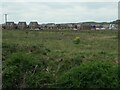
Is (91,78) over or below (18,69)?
below

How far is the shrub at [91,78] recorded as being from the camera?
27.2 feet

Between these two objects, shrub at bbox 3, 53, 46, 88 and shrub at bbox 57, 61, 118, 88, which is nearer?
shrub at bbox 57, 61, 118, 88

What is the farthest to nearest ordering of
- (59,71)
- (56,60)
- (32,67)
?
(56,60), (59,71), (32,67)

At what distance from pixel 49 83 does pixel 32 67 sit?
655mm

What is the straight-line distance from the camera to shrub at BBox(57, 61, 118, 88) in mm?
8297

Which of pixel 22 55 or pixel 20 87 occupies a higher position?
pixel 22 55

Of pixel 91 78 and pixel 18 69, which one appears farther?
pixel 18 69

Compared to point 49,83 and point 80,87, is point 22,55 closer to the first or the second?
point 49,83

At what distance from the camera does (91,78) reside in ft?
27.3

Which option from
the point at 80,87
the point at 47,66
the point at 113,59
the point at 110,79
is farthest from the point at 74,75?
the point at 113,59

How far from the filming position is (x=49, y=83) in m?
8.68

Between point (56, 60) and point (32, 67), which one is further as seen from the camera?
point (56, 60)

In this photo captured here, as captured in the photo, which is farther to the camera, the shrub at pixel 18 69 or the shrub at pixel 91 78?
the shrub at pixel 18 69

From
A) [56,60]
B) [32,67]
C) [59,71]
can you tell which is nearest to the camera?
[32,67]
